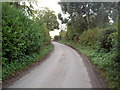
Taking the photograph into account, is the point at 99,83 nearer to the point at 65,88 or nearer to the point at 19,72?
the point at 65,88

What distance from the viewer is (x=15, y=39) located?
263 inches

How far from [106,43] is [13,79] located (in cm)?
831

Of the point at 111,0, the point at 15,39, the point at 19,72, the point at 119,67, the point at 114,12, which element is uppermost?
the point at 111,0

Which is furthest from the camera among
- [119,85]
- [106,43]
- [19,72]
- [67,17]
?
[67,17]

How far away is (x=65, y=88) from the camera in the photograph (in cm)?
500

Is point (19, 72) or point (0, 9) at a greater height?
point (0, 9)

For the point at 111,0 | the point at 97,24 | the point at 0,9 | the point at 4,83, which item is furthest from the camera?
the point at 97,24

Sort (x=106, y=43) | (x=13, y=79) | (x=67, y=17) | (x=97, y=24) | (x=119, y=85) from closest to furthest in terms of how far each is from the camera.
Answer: (x=119, y=85) < (x=13, y=79) < (x=106, y=43) < (x=97, y=24) < (x=67, y=17)

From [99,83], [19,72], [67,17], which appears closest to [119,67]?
[99,83]

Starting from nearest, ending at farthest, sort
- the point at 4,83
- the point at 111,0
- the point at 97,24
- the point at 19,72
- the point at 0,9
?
the point at 4,83
the point at 0,9
the point at 19,72
the point at 111,0
the point at 97,24

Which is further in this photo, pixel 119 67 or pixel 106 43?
pixel 106 43

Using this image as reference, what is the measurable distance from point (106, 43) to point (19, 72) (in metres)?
7.72

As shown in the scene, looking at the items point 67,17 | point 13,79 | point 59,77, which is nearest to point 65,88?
point 59,77

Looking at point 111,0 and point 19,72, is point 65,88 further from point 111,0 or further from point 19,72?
point 111,0
